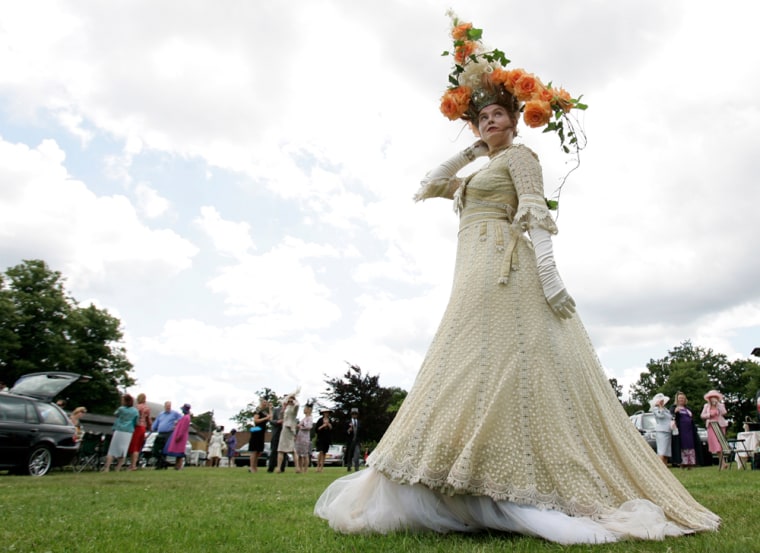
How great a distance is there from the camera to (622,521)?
256cm

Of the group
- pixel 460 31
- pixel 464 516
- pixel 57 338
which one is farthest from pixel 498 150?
pixel 57 338

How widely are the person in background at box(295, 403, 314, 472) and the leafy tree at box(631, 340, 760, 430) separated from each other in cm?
6028

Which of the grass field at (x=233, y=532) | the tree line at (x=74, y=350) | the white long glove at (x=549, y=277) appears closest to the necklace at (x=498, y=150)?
the white long glove at (x=549, y=277)

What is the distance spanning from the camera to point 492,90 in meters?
3.85

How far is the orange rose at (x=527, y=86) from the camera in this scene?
360 cm

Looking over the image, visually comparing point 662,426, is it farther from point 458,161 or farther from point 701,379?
point 701,379

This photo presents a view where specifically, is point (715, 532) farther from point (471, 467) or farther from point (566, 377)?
point (471, 467)

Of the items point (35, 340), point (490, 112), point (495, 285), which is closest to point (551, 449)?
point (495, 285)

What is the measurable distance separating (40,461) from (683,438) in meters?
13.9

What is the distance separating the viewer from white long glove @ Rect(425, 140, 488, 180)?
404cm

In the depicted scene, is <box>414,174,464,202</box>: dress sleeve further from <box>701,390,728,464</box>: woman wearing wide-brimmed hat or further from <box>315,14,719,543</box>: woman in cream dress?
<box>701,390,728,464</box>: woman wearing wide-brimmed hat

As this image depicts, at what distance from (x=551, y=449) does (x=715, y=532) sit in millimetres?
853

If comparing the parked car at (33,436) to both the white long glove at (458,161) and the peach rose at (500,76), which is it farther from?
the peach rose at (500,76)

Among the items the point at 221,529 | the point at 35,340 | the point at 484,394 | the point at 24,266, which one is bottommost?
the point at 221,529
